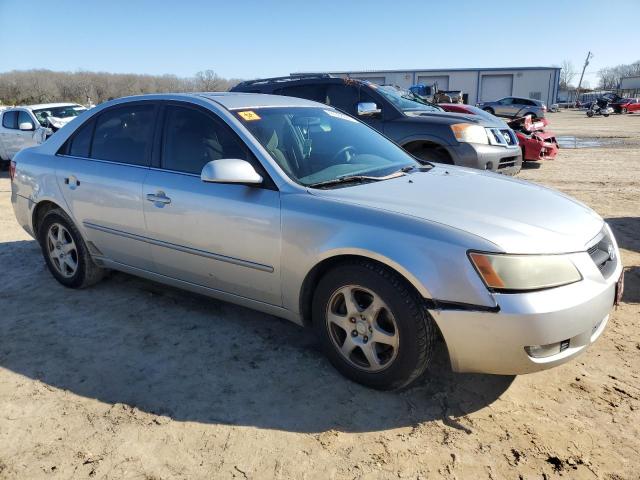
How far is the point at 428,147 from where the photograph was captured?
709cm

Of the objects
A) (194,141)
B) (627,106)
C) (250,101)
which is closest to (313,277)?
(194,141)

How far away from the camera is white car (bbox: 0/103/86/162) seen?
38.4 feet

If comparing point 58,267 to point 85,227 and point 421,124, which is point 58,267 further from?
point 421,124

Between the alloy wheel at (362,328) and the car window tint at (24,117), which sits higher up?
the car window tint at (24,117)

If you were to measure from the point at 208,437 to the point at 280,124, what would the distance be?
2.06 m

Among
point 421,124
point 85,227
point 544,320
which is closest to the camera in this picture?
point 544,320

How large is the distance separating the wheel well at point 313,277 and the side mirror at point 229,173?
25.6 inches

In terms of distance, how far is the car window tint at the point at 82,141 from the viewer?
4.19m

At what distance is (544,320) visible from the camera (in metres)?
2.35

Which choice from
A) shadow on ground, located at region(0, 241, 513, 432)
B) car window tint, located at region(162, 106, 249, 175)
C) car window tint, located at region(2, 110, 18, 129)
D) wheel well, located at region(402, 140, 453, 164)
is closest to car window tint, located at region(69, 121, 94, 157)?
car window tint, located at region(162, 106, 249, 175)

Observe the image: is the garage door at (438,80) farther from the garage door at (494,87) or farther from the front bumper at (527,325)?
the front bumper at (527,325)

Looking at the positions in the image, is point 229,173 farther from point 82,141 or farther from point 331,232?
point 82,141

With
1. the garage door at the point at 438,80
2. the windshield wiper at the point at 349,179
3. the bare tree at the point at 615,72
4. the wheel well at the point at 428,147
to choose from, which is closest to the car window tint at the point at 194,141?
the windshield wiper at the point at 349,179

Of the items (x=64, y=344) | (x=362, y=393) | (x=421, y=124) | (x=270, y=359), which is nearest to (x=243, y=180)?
(x=270, y=359)
